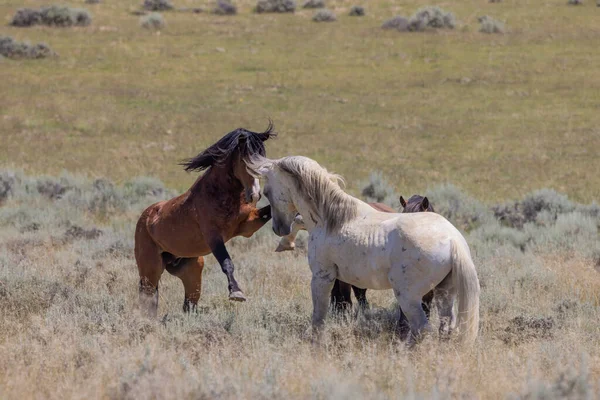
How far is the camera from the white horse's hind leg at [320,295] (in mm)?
6750

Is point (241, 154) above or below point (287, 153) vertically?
above

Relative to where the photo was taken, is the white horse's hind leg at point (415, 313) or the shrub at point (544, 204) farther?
the shrub at point (544, 204)

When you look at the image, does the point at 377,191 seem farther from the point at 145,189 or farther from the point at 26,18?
the point at 26,18

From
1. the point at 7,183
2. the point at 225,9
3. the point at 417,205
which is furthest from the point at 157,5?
the point at 417,205

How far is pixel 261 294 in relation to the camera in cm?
942

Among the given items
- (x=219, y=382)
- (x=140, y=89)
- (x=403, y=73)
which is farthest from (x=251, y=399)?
(x=403, y=73)

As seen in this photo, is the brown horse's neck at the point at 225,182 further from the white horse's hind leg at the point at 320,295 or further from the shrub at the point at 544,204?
the shrub at the point at 544,204

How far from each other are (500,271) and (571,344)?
4014 millimetres

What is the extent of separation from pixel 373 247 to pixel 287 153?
15727 millimetres

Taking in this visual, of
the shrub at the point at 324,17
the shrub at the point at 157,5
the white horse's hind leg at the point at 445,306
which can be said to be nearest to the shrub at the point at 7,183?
the white horse's hind leg at the point at 445,306

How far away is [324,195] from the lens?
678 cm

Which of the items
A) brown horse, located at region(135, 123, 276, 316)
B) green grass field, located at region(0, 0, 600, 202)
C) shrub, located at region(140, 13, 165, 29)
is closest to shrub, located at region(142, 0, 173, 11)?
green grass field, located at region(0, 0, 600, 202)

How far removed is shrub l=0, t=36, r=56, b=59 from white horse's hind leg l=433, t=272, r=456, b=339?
91.6 ft

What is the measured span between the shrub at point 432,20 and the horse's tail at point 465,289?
105ft
